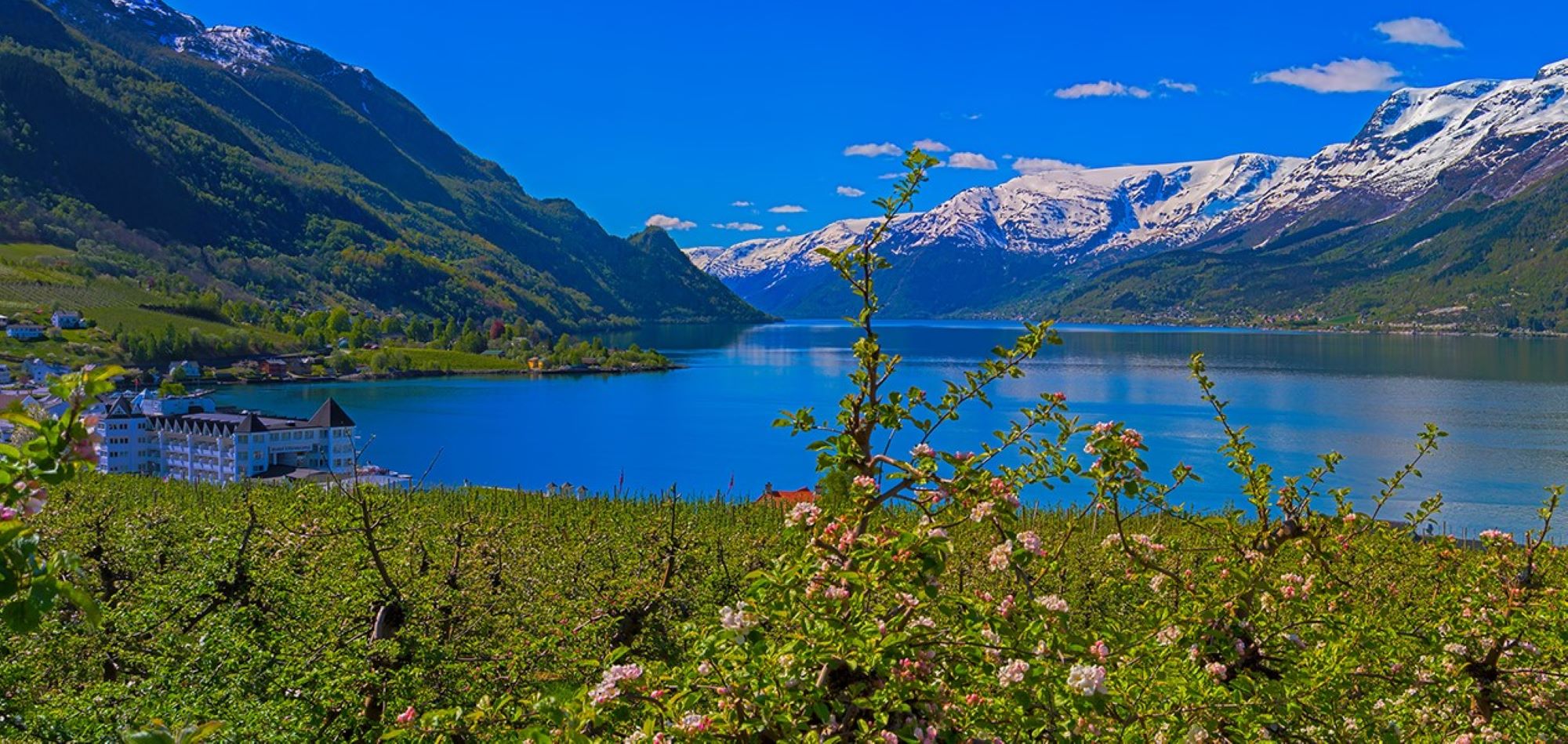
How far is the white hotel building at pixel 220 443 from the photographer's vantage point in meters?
50.8

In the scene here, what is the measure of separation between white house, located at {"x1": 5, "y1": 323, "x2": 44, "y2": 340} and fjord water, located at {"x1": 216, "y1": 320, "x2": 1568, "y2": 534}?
27401mm

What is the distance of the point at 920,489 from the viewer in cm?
370

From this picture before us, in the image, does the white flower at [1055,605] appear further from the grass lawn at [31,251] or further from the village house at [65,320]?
the grass lawn at [31,251]

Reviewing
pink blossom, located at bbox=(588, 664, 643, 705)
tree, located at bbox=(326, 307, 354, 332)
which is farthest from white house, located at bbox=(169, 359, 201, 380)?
pink blossom, located at bbox=(588, 664, 643, 705)

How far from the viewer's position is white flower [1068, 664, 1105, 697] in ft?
8.63

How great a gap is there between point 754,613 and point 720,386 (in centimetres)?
10742

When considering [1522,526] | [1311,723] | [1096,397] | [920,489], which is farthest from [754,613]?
[1096,397]

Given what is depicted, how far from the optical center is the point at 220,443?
5044 centimetres

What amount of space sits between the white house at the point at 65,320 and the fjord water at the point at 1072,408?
2988cm

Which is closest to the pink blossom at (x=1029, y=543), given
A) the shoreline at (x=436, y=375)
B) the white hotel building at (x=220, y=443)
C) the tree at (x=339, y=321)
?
the white hotel building at (x=220, y=443)

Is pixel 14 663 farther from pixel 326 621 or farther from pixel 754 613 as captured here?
pixel 754 613

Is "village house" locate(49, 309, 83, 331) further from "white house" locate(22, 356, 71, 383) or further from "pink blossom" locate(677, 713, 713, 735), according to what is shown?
"pink blossom" locate(677, 713, 713, 735)

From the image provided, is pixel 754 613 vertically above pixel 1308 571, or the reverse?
pixel 754 613

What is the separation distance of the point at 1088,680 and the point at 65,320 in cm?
14360
